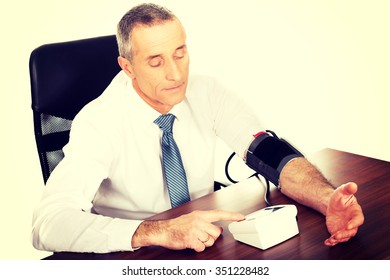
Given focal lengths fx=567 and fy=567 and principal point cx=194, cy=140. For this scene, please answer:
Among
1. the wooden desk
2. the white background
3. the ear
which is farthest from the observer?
the white background

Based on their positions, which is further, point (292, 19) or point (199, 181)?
point (292, 19)

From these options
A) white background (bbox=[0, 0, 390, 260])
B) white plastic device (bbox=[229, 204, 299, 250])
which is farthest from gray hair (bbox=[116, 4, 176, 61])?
white background (bbox=[0, 0, 390, 260])

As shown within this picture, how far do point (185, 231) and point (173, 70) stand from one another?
557 mm

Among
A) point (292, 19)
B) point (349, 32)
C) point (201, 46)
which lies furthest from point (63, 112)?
point (349, 32)

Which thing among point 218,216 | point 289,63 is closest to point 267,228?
point 218,216

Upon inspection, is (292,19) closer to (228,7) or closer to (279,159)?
(228,7)

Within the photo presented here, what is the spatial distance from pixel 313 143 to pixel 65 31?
1.50 m

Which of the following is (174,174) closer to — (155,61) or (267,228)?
(155,61)

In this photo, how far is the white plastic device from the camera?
130 cm

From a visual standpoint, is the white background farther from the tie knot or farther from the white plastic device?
the white plastic device

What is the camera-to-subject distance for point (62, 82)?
76.0 inches
